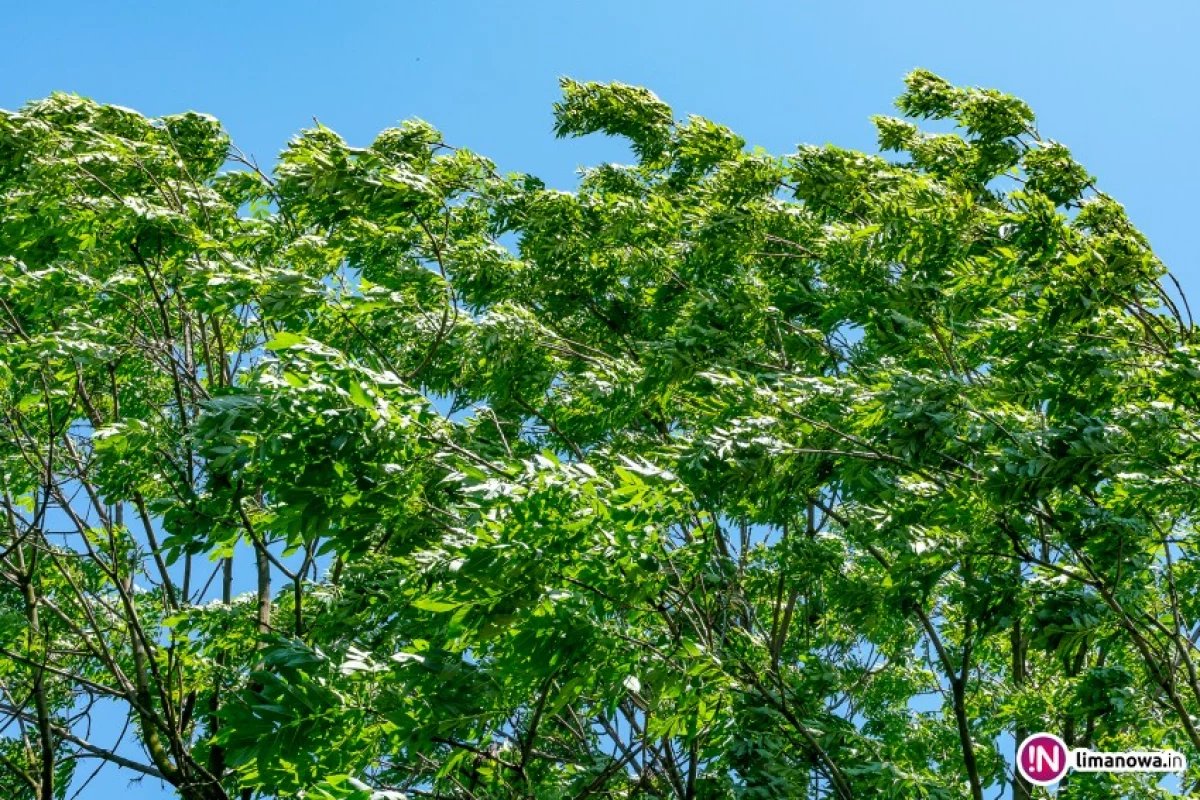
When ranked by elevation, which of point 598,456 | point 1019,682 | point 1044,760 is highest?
point 598,456

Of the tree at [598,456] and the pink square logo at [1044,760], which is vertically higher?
the tree at [598,456]

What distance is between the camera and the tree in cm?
504

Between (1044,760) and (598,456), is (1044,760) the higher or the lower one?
the lower one

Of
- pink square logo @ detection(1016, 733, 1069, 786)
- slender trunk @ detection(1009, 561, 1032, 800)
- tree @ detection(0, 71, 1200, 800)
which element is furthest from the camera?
slender trunk @ detection(1009, 561, 1032, 800)

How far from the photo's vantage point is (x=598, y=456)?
8250 millimetres

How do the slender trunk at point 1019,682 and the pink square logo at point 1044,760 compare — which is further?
the slender trunk at point 1019,682

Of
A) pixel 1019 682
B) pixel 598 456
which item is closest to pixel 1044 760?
pixel 1019 682

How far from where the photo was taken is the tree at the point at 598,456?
16.5ft

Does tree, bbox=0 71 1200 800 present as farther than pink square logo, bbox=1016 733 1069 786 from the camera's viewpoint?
No

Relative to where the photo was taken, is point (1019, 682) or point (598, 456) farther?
point (1019, 682)

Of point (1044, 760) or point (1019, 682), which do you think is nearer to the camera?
point (1044, 760)

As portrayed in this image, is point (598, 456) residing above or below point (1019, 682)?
above

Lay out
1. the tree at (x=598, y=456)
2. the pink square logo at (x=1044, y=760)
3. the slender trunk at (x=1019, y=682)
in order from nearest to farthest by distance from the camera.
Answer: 1. the tree at (x=598, y=456)
2. the pink square logo at (x=1044, y=760)
3. the slender trunk at (x=1019, y=682)

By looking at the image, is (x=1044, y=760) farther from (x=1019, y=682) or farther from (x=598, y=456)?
(x=598, y=456)
